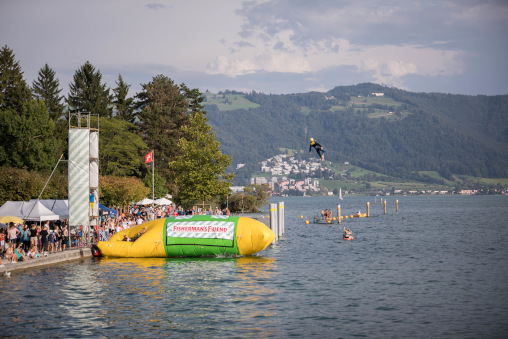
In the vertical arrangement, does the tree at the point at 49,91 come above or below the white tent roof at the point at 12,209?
above

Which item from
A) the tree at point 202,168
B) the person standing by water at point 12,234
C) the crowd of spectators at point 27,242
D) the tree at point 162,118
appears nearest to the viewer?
the crowd of spectators at point 27,242

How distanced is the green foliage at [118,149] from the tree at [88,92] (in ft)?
19.2

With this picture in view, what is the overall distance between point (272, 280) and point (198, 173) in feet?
128

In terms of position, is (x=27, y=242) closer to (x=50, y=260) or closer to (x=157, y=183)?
(x=50, y=260)

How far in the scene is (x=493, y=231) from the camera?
226ft

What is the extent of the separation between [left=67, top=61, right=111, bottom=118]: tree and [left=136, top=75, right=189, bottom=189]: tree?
6.36 metres

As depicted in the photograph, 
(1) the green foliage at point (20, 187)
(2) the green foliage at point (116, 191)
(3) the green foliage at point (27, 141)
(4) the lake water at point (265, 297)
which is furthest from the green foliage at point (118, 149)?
(4) the lake water at point (265, 297)

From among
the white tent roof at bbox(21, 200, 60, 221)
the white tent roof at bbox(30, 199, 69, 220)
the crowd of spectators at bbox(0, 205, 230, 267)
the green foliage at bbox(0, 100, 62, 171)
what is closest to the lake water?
the crowd of spectators at bbox(0, 205, 230, 267)

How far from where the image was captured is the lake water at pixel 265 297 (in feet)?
67.6

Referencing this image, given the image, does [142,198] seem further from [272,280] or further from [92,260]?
[272,280]

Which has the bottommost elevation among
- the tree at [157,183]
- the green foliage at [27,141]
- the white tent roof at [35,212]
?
the white tent roof at [35,212]

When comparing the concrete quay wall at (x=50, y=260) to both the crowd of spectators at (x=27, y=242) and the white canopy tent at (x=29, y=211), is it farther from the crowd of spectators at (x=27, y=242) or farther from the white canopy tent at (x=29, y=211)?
the white canopy tent at (x=29, y=211)

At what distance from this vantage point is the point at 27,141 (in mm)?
68500

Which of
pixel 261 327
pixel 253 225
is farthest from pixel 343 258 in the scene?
pixel 261 327
